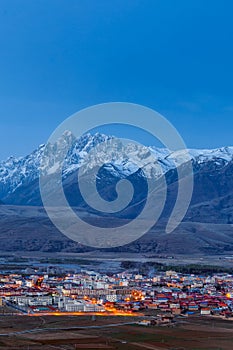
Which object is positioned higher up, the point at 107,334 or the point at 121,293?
the point at 121,293

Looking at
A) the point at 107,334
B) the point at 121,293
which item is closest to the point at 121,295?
the point at 121,293

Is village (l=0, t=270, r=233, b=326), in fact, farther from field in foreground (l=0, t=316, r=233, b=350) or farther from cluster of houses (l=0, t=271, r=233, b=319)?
field in foreground (l=0, t=316, r=233, b=350)

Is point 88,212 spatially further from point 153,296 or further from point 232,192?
point 153,296

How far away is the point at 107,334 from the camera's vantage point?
34219 millimetres

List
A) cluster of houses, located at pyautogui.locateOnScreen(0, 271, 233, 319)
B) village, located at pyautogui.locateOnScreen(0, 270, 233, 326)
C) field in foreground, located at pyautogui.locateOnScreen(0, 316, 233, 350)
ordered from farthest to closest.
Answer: cluster of houses, located at pyautogui.locateOnScreen(0, 271, 233, 319)
village, located at pyautogui.locateOnScreen(0, 270, 233, 326)
field in foreground, located at pyautogui.locateOnScreen(0, 316, 233, 350)

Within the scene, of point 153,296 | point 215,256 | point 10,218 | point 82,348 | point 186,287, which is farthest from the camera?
point 10,218

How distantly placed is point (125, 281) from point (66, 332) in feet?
81.0

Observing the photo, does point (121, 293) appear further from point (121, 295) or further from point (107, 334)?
point (107, 334)

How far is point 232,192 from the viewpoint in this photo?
175 m

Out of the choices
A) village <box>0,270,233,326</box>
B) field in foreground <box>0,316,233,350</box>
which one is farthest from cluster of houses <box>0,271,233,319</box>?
field in foreground <box>0,316,233,350</box>

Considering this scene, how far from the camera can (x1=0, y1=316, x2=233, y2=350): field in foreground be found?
31.2 meters

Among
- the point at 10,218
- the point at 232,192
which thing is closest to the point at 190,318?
the point at 10,218

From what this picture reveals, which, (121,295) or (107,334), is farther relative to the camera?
(121,295)

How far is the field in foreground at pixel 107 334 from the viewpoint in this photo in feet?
102
